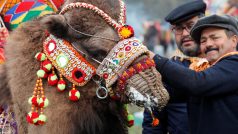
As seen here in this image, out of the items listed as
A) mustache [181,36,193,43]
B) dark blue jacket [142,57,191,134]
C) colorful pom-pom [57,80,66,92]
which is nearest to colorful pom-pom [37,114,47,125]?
colorful pom-pom [57,80,66,92]

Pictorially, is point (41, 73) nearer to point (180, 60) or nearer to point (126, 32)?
point (126, 32)

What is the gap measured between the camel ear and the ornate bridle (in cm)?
6

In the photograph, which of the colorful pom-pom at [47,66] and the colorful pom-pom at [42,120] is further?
the colorful pom-pom at [47,66]

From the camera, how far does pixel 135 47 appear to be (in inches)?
136

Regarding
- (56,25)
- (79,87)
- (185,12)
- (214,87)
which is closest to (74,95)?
(79,87)

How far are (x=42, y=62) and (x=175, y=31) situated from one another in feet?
5.21

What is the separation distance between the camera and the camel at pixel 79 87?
3.53m

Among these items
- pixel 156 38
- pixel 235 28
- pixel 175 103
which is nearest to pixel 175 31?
pixel 175 103

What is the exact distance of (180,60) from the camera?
4602 mm

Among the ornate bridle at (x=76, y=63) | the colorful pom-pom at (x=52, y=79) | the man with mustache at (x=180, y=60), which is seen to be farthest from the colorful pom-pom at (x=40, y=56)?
the man with mustache at (x=180, y=60)

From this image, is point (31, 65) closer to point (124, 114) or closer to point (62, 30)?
point (62, 30)

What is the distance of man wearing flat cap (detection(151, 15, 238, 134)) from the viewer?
11.4 ft

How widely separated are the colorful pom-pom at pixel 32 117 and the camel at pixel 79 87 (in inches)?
3.3

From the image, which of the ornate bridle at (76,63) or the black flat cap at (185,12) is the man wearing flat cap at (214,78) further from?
the black flat cap at (185,12)
